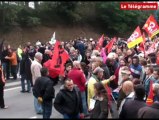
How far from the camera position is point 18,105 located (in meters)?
12.5

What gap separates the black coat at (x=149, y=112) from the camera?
5.57m

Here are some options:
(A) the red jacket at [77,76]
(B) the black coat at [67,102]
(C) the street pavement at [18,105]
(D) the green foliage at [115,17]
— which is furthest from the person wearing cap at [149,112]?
(D) the green foliage at [115,17]

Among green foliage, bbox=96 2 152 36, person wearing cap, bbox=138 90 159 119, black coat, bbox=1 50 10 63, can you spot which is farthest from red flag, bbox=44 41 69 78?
green foliage, bbox=96 2 152 36

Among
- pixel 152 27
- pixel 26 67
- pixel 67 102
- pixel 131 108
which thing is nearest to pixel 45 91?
pixel 67 102

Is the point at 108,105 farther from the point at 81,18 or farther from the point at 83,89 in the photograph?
the point at 81,18

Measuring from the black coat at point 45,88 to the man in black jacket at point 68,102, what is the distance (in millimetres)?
1369

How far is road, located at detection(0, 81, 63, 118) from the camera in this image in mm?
11062

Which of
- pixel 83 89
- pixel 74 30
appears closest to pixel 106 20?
pixel 74 30

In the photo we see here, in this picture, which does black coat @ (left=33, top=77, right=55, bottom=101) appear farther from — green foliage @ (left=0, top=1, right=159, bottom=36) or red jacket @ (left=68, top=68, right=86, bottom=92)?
green foliage @ (left=0, top=1, right=159, bottom=36)

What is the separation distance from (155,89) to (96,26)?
43.5 meters

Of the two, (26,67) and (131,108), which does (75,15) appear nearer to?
(26,67)

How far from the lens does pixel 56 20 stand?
1786 inches

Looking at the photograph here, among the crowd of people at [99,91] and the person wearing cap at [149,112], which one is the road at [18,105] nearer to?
the crowd of people at [99,91]

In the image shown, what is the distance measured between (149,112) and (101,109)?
1716 mm
